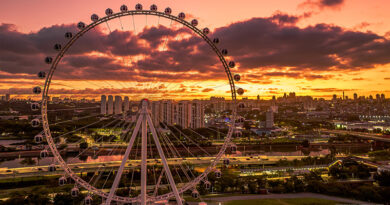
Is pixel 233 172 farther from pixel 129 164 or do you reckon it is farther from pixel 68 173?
pixel 68 173

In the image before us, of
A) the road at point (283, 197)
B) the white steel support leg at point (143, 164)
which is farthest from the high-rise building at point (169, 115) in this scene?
the white steel support leg at point (143, 164)

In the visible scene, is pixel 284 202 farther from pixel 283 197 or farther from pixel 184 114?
pixel 184 114

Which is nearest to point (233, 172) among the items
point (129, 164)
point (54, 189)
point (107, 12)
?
point (129, 164)

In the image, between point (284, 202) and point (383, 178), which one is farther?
point (383, 178)

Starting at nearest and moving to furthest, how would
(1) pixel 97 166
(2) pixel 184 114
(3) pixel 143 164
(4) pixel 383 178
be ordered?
(3) pixel 143 164, (4) pixel 383 178, (1) pixel 97 166, (2) pixel 184 114

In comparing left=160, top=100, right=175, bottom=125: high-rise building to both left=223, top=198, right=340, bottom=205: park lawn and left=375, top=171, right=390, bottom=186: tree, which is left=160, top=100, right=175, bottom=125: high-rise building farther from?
left=375, top=171, right=390, bottom=186: tree

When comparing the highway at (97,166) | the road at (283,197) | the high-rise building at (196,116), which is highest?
the high-rise building at (196,116)

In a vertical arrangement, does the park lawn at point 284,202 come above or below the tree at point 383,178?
below

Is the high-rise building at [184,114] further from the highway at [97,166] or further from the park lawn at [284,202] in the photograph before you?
the park lawn at [284,202]

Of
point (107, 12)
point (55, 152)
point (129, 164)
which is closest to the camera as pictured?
point (55, 152)

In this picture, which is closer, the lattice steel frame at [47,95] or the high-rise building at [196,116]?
the lattice steel frame at [47,95]

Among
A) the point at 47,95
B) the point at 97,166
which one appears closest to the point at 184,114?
the point at 97,166
